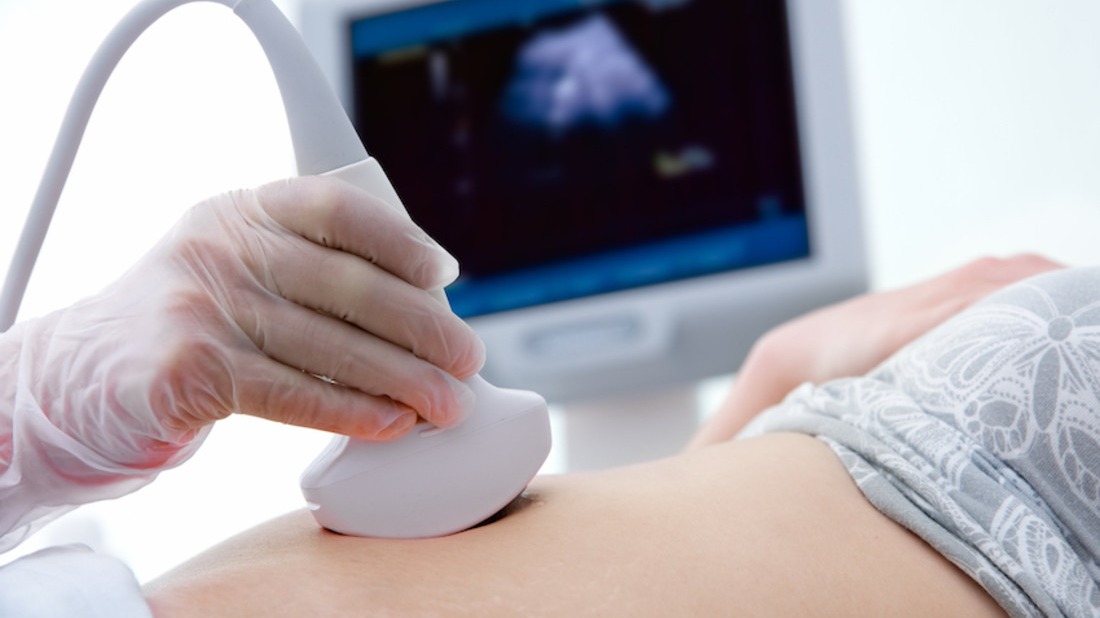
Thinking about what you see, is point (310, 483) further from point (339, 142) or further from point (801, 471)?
point (801, 471)

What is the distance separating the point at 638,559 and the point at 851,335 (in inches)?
21.7

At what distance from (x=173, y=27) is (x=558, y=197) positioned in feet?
2.42

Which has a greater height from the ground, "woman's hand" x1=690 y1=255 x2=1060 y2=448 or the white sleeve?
the white sleeve

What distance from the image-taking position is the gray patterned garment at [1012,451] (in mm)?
596

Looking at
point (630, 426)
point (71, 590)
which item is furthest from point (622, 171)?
point (71, 590)

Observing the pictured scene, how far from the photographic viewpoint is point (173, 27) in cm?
163

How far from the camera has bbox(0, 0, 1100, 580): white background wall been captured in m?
1.36

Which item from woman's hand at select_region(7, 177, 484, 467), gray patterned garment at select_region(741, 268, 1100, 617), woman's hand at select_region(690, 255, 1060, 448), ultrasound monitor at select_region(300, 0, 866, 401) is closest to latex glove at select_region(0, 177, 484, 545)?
woman's hand at select_region(7, 177, 484, 467)

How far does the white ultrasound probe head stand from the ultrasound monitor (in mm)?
788

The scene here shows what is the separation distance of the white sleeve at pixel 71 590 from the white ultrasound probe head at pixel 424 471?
0.38ft

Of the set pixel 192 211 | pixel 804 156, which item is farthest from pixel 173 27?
pixel 192 211

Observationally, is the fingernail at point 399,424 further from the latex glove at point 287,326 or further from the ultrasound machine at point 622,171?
the ultrasound machine at point 622,171

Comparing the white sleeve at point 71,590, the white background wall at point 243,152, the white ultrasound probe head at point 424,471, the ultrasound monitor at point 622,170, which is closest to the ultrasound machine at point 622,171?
the ultrasound monitor at point 622,170

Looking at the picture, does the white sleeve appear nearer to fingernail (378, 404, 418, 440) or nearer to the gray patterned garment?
fingernail (378, 404, 418, 440)
